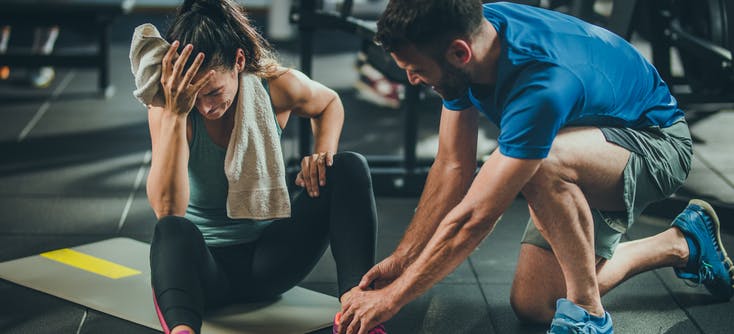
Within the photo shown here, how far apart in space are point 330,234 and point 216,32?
486mm

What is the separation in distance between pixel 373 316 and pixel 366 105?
8.96 ft

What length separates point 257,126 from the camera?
2.09 meters

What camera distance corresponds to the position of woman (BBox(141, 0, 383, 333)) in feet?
6.19

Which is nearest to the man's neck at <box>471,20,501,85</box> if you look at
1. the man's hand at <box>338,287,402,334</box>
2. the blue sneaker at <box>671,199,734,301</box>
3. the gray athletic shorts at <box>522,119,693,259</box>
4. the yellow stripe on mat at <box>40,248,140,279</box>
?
the gray athletic shorts at <box>522,119,693,259</box>

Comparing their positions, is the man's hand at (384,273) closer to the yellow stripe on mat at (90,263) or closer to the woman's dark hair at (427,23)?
the woman's dark hair at (427,23)

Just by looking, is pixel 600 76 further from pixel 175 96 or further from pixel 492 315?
pixel 175 96

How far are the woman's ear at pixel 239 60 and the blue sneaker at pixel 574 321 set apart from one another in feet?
2.65

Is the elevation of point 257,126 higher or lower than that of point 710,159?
higher

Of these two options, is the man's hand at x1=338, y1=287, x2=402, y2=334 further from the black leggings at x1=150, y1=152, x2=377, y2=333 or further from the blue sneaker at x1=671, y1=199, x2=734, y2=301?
the blue sneaker at x1=671, y1=199, x2=734, y2=301

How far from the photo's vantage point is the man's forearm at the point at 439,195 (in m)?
2.04

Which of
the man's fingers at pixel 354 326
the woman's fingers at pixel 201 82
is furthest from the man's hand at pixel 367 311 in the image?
the woman's fingers at pixel 201 82

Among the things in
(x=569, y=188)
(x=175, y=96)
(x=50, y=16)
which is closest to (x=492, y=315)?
(x=569, y=188)

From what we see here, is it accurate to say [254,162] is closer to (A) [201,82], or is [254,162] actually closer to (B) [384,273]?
(A) [201,82]

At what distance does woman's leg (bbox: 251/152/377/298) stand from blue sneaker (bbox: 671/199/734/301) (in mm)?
791
